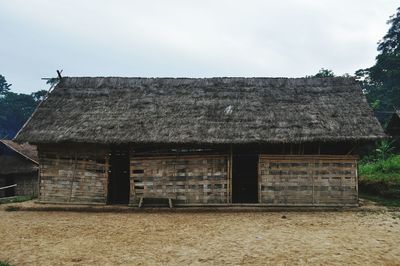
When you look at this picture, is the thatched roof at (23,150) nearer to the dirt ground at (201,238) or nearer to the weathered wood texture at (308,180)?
the dirt ground at (201,238)

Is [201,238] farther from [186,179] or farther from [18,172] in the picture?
[18,172]

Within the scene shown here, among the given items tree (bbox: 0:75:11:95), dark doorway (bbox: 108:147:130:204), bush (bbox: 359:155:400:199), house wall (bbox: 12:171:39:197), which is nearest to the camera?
dark doorway (bbox: 108:147:130:204)

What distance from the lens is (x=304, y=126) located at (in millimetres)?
11023

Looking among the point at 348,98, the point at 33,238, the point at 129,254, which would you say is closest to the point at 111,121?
the point at 33,238

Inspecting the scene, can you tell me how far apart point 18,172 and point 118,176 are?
469 inches

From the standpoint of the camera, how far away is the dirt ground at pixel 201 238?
19.7 feet

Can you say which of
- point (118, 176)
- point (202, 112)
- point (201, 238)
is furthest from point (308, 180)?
point (118, 176)

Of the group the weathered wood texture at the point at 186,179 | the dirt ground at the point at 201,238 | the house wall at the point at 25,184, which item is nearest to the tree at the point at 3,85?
the house wall at the point at 25,184

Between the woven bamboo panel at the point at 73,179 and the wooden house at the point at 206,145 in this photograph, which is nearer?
the wooden house at the point at 206,145

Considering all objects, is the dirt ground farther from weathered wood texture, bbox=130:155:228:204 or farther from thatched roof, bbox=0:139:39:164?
thatched roof, bbox=0:139:39:164

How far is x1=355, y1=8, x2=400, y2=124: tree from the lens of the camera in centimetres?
2994

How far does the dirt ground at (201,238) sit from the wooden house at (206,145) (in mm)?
1084

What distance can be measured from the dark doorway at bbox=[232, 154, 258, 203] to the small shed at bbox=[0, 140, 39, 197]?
553 inches

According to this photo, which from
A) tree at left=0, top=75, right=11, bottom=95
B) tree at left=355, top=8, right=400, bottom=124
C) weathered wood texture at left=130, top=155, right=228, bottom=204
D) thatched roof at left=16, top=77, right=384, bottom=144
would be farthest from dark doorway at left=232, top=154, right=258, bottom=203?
tree at left=0, top=75, right=11, bottom=95
